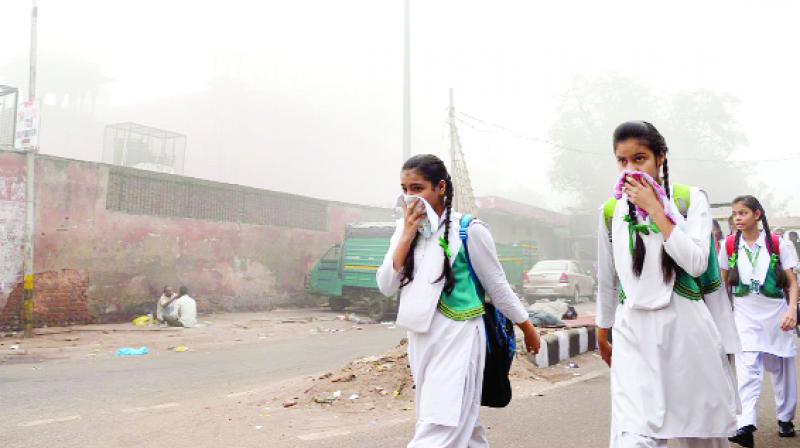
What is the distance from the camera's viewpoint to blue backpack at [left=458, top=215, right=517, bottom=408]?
2752 millimetres

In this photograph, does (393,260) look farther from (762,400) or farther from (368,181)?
(368,181)

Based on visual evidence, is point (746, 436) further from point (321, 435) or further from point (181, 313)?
point (181, 313)

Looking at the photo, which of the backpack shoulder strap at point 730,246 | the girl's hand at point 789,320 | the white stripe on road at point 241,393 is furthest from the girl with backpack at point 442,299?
the white stripe on road at point 241,393

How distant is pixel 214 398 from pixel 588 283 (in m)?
17.5

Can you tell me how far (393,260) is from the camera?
2764 millimetres

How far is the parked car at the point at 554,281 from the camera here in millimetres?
19375

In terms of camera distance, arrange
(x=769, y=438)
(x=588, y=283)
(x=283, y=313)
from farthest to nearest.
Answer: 1. (x=588, y=283)
2. (x=283, y=313)
3. (x=769, y=438)

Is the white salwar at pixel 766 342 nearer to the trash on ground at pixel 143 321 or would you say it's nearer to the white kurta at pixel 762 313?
the white kurta at pixel 762 313

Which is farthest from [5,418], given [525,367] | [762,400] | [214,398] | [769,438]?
[762,400]

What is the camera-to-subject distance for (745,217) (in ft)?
15.1

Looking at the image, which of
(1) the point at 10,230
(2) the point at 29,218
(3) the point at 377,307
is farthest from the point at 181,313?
(3) the point at 377,307

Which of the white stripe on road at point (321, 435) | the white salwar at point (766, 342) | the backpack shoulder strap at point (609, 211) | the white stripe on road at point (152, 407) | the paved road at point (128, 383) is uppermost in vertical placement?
the backpack shoulder strap at point (609, 211)

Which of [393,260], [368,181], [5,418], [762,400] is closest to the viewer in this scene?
[393,260]

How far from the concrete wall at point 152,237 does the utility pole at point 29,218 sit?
0.17 m
